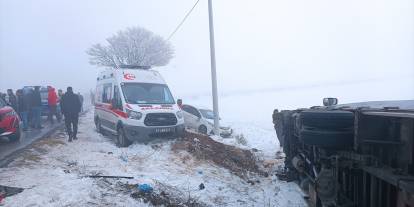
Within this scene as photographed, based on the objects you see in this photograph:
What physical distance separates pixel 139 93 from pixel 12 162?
4.61 meters

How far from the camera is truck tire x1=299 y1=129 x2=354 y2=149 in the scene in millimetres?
4867

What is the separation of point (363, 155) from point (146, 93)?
345 inches

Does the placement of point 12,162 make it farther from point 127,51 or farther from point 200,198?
point 127,51

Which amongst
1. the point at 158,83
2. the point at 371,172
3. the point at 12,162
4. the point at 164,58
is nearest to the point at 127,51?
the point at 164,58

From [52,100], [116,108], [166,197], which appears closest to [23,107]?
[52,100]

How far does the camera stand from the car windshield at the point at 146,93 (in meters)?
11.9

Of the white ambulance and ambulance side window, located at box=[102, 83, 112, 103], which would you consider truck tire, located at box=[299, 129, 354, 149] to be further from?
ambulance side window, located at box=[102, 83, 112, 103]

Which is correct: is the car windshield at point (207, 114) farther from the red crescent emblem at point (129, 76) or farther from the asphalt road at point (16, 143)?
the asphalt road at point (16, 143)

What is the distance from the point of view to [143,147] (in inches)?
443

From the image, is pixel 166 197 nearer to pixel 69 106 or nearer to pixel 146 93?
pixel 146 93

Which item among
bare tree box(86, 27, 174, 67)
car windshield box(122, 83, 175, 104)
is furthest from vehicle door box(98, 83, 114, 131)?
bare tree box(86, 27, 174, 67)

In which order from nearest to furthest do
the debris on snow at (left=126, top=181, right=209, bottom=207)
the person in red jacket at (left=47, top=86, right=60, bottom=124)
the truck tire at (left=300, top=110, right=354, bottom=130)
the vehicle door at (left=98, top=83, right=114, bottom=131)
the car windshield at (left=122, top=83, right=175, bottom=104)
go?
the truck tire at (left=300, top=110, right=354, bottom=130) → the debris on snow at (left=126, top=181, right=209, bottom=207) → the car windshield at (left=122, top=83, right=175, bottom=104) → the vehicle door at (left=98, top=83, right=114, bottom=131) → the person in red jacket at (left=47, top=86, right=60, bottom=124)

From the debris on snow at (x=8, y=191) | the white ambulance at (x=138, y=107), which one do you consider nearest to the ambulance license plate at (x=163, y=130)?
the white ambulance at (x=138, y=107)

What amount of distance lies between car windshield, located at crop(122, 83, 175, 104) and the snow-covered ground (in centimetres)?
147
